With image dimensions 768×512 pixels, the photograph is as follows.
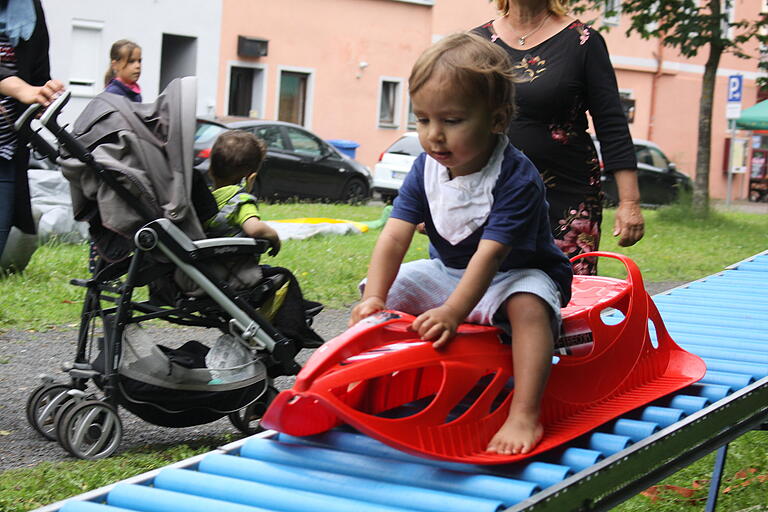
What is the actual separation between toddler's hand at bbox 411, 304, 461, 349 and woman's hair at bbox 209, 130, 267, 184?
2347mm

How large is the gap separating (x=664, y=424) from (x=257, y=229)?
6.93ft

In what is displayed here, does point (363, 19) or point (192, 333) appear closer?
point (192, 333)

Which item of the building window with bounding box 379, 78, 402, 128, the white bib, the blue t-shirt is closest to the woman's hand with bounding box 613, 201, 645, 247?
the blue t-shirt

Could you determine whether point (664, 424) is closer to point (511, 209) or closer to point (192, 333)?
point (511, 209)

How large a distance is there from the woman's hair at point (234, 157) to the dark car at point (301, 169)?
14077 mm

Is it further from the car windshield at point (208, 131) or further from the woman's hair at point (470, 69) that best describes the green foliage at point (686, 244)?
the woman's hair at point (470, 69)

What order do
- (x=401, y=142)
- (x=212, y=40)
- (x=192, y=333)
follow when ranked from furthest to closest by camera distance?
(x=212, y=40) < (x=401, y=142) < (x=192, y=333)

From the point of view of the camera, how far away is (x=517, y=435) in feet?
9.86

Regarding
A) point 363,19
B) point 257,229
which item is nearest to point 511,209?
point 257,229

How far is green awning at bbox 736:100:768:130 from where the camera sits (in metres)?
→ 24.0

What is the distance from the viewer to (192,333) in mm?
7324

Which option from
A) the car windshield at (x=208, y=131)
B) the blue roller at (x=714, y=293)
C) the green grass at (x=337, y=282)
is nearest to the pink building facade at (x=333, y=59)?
the car windshield at (x=208, y=131)

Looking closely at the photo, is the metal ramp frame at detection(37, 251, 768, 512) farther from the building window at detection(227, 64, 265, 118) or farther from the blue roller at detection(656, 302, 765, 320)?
the building window at detection(227, 64, 265, 118)

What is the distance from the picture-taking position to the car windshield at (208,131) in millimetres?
17984
